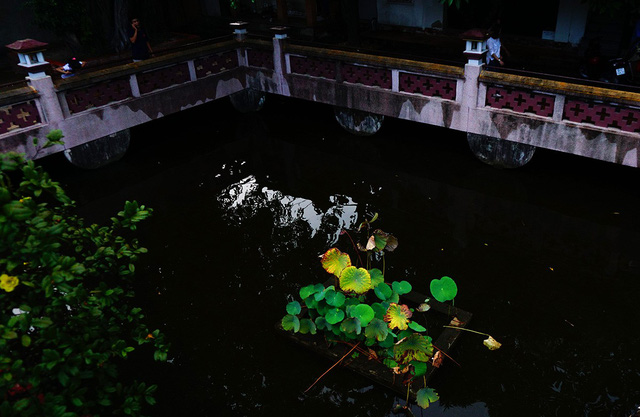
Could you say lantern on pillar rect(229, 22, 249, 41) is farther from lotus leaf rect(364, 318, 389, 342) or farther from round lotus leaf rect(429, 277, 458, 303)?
lotus leaf rect(364, 318, 389, 342)

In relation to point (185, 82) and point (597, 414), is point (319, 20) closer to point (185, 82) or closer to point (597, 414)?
point (185, 82)

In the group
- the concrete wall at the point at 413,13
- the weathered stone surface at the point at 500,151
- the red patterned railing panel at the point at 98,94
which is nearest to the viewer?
the weathered stone surface at the point at 500,151

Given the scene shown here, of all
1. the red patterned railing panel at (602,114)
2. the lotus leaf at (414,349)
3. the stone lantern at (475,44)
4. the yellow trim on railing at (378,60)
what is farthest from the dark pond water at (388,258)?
the stone lantern at (475,44)

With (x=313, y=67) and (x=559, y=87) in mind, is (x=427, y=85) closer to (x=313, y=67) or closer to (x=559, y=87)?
(x=559, y=87)

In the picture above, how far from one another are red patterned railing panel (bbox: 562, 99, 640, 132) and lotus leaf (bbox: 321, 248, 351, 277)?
5073 millimetres

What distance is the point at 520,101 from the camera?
30.2 feet

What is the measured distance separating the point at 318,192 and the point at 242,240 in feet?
6.83

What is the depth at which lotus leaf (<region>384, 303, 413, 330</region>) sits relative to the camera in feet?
18.9

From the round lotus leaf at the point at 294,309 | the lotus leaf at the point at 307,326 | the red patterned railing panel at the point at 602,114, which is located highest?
the red patterned railing panel at the point at 602,114

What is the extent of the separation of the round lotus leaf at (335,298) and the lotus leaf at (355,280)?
117 millimetres

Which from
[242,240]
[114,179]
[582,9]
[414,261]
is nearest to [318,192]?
[242,240]

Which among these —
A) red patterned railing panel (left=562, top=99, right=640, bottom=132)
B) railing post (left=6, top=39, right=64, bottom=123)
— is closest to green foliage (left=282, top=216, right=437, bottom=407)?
red patterned railing panel (left=562, top=99, right=640, bottom=132)

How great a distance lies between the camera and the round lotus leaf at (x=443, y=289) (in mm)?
6203

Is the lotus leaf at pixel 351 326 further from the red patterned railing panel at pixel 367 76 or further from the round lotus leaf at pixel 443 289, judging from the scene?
the red patterned railing panel at pixel 367 76
